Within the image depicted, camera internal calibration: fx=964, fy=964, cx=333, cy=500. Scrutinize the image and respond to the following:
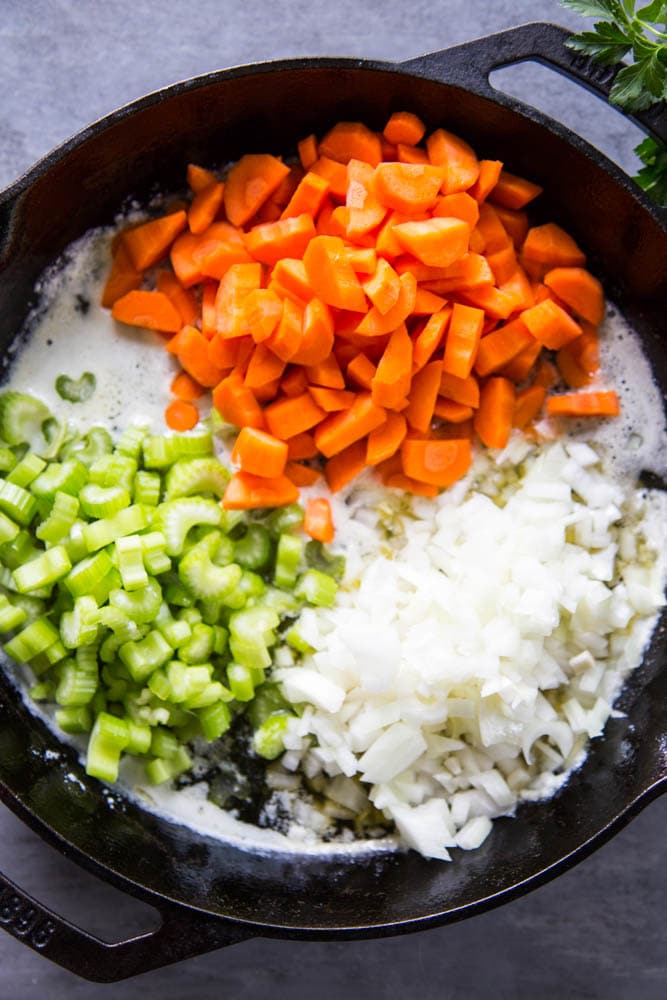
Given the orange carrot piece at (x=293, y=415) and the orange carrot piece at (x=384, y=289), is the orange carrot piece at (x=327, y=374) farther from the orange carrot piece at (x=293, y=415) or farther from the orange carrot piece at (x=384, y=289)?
the orange carrot piece at (x=384, y=289)

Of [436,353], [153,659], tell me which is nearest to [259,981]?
[153,659]

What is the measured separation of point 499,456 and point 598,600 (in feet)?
1.17

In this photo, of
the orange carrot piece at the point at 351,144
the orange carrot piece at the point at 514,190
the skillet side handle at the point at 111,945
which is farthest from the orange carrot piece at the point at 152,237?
the skillet side handle at the point at 111,945

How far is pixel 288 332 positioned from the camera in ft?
5.98

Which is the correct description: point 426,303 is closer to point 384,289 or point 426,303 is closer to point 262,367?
point 384,289

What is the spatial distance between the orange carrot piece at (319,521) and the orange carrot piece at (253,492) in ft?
0.20

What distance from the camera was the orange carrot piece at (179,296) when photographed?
6.45ft

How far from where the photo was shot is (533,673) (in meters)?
1.89

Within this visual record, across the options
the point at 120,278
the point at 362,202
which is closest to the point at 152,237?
the point at 120,278

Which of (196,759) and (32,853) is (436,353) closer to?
(196,759)

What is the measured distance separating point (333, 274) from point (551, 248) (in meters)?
0.48

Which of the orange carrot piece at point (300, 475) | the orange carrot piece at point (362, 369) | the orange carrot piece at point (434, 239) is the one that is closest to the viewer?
the orange carrot piece at point (434, 239)

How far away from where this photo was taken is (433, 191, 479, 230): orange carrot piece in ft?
6.03

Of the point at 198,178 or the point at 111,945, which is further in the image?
the point at 198,178
